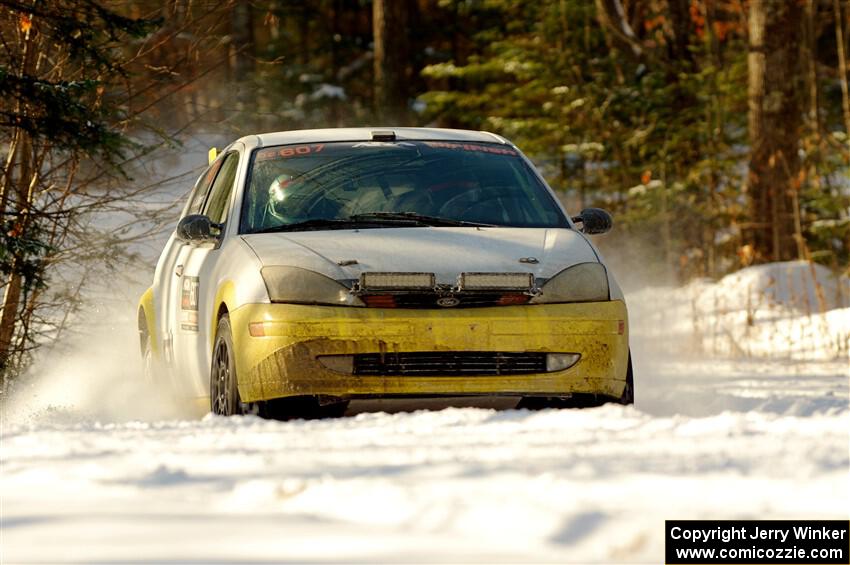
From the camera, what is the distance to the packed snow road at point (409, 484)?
406cm

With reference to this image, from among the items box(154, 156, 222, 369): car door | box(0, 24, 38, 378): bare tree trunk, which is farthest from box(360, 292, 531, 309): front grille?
box(0, 24, 38, 378): bare tree trunk

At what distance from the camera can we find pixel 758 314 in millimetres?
16625

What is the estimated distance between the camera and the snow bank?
14508 millimetres

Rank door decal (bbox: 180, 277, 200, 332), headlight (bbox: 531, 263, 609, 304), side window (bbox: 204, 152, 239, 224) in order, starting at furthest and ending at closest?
side window (bbox: 204, 152, 239, 224), door decal (bbox: 180, 277, 200, 332), headlight (bbox: 531, 263, 609, 304)

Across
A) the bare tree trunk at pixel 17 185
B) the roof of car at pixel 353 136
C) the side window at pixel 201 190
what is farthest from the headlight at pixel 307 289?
the bare tree trunk at pixel 17 185

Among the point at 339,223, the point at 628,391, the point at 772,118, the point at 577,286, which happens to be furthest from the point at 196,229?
the point at 772,118

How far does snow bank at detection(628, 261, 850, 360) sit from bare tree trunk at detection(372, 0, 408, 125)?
37.9 feet

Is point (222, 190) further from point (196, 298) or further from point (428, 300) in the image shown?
point (428, 300)

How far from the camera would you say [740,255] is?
2048 centimetres

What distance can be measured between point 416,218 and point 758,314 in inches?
358

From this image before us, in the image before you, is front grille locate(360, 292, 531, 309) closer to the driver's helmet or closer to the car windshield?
the car windshield

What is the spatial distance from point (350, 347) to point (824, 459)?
262 centimetres

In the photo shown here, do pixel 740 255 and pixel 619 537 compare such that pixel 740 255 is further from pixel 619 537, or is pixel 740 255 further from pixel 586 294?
pixel 619 537
